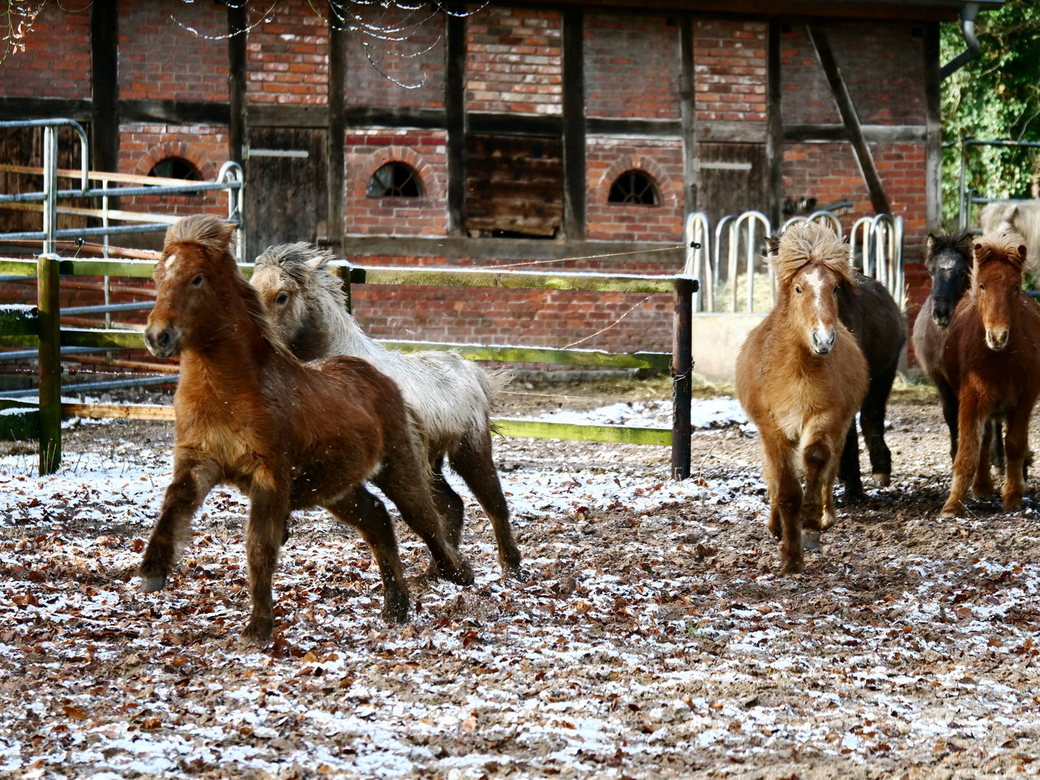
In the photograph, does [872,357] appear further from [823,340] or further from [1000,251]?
[823,340]

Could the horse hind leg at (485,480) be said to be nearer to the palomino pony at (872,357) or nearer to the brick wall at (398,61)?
the palomino pony at (872,357)

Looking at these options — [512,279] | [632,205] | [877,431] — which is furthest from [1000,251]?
[632,205]

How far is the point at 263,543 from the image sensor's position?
207 inches

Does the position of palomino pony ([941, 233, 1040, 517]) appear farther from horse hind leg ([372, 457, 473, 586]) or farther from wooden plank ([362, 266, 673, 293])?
horse hind leg ([372, 457, 473, 586])

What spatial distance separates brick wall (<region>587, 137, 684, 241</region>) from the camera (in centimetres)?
1666

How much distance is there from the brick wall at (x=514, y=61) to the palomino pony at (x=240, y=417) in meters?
11.3

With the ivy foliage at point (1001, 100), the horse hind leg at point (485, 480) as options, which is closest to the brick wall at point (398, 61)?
the horse hind leg at point (485, 480)

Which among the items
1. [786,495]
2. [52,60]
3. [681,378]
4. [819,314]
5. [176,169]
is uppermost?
[52,60]

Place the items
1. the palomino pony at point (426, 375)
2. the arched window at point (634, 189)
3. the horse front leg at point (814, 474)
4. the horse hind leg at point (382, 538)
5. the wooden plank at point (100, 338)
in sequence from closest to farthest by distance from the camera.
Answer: the horse hind leg at point (382, 538) → the palomino pony at point (426, 375) → the horse front leg at point (814, 474) → the wooden plank at point (100, 338) → the arched window at point (634, 189)

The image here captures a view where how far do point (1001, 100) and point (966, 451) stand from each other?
16.5 metres

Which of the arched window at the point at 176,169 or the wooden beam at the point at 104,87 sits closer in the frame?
the wooden beam at the point at 104,87

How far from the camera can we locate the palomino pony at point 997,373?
863 cm

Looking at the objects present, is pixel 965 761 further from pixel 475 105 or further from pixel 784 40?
pixel 784 40

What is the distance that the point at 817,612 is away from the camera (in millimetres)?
6324
